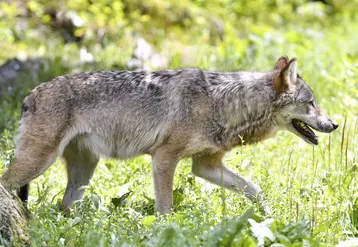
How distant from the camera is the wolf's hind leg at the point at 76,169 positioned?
6.49 meters

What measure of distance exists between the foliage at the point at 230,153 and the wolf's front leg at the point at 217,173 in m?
0.12

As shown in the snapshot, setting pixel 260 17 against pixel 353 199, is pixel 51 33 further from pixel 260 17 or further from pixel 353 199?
pixel 353 199

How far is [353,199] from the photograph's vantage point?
19.7 ft

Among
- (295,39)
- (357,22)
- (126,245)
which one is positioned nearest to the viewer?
(126,245)

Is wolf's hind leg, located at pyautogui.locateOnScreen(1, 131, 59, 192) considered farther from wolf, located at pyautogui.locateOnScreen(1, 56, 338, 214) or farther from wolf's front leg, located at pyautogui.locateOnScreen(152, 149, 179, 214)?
wolf's front leg, located at pyautogui.locateOnScreen(152, 149, 179, 214)

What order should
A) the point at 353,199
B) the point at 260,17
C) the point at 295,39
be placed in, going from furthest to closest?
the point at 260,17, the point at 295,39, the point at 353,199

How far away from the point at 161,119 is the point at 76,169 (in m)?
0.92

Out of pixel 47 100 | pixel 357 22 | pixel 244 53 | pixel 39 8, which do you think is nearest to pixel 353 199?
pixel 47 100

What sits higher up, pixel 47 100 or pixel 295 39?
pixel 47 100

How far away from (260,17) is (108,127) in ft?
30.5

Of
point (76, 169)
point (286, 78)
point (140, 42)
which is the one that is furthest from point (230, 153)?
point (140, 42)

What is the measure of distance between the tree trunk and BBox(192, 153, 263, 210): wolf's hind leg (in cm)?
194

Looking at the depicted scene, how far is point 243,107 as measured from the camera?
648 centimetres

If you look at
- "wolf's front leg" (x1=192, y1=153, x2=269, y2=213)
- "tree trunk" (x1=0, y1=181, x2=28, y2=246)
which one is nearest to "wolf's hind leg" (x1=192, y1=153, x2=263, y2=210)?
"wolf's front leg" (x1=192, y1=153, x2=269, y2=213)
